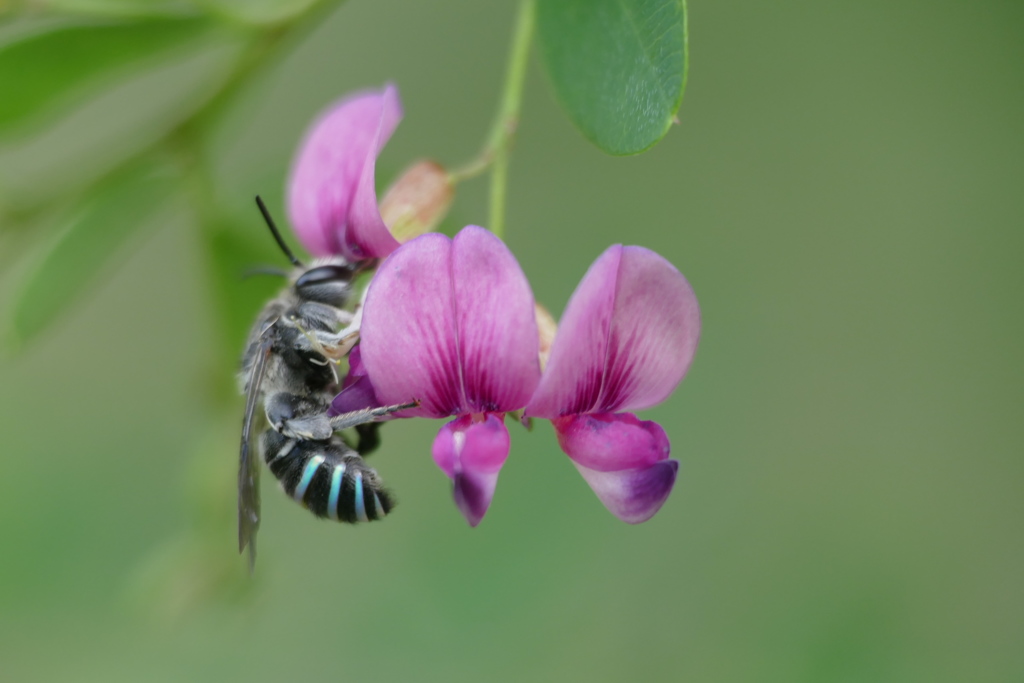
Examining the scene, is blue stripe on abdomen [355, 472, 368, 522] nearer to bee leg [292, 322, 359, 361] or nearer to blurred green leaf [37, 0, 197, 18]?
bee leg [292, 322, 359, 361]

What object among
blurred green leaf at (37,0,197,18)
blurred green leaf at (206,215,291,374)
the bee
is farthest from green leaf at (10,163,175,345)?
the bee

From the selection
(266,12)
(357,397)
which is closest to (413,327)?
(357,397)

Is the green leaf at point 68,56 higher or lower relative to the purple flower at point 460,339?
higher

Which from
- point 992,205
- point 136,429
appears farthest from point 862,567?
point 136,429

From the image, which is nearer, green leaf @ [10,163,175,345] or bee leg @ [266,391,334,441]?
bee leg @ [266,391,334,441]

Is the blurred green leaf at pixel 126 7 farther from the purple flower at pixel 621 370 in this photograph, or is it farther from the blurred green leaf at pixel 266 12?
the purple flower at pixel 621 370

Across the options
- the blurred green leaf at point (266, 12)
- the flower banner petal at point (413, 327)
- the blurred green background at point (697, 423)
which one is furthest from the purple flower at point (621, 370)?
the blurred green background at point (697, 423)
